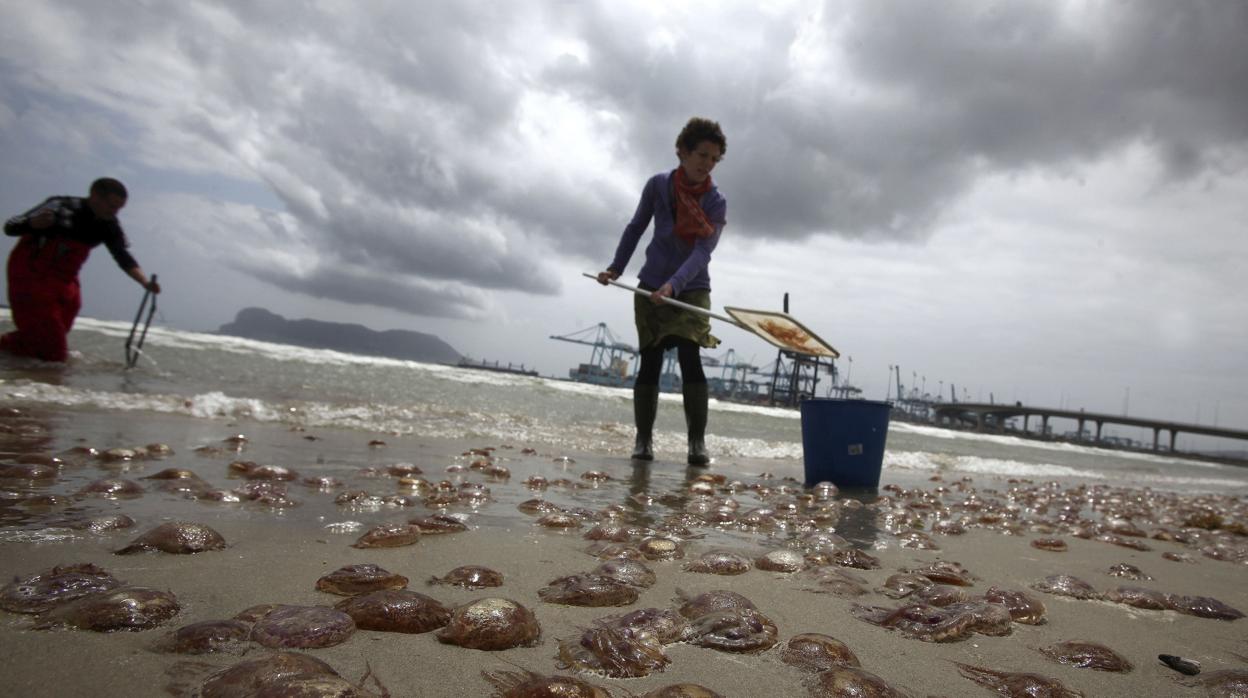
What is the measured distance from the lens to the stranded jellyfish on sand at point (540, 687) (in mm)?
848

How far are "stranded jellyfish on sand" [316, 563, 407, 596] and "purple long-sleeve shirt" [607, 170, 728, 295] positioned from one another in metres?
3.27

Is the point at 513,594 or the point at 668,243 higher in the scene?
the point at 668,243

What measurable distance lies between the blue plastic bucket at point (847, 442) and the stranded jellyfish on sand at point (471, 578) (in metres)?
2.87

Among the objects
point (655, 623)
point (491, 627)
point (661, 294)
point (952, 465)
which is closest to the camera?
point (491, 627)

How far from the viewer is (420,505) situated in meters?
2.20

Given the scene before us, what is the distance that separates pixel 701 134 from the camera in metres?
4.28

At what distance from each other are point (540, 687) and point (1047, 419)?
9514 cm

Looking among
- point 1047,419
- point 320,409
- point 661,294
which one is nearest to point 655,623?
point 661,294

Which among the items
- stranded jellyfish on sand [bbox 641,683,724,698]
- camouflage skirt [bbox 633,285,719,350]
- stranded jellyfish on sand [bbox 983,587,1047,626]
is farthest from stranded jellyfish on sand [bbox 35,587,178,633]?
camouflage skirt [bbox 633,285,719,350]

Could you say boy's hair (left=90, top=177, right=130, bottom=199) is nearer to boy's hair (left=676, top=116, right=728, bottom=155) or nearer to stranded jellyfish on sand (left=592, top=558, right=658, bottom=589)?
boy's hair (left=676, top=116, right=728, bottom=155)

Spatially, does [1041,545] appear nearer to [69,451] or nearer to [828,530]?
[828,530]

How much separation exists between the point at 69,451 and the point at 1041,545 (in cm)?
391

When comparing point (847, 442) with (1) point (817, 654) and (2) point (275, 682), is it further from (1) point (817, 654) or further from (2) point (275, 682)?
(2) point (275, 682)

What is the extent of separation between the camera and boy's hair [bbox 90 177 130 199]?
5.64 m
